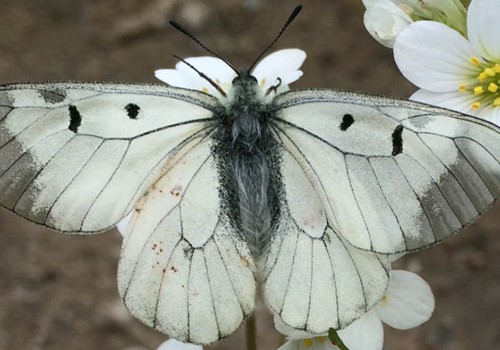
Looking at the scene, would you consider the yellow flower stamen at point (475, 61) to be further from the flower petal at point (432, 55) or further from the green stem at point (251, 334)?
the green stem at point (251, 334)

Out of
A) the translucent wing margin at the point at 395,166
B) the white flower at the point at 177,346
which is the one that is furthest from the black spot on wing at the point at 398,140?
the white flower at the point at 177,346

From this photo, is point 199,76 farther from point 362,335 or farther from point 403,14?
point 362,335

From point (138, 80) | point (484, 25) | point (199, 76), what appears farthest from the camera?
point (138, 80)

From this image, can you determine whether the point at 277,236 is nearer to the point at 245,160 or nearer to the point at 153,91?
the point at 245,160

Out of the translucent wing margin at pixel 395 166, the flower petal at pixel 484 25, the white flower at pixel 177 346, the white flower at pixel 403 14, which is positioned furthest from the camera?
the white flower at pixel 177 346

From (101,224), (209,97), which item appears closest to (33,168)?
(101,224)

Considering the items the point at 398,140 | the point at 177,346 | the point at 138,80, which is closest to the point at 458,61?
the point at 398,140
